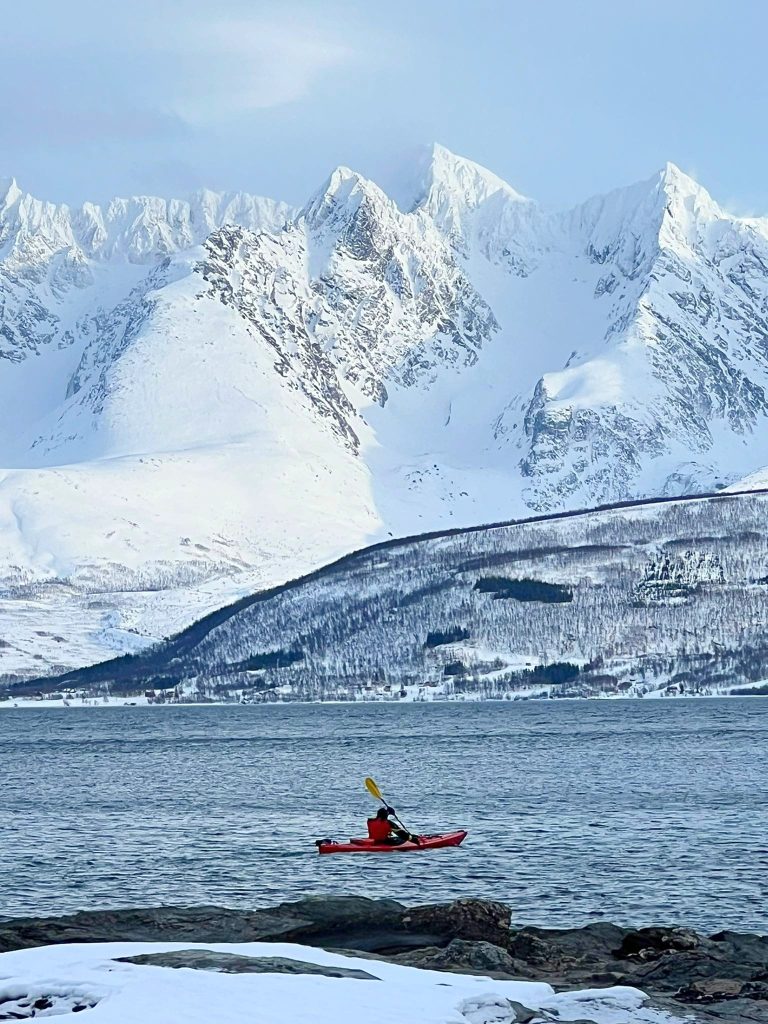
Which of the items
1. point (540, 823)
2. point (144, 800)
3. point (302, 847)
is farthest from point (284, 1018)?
point (144, 800)

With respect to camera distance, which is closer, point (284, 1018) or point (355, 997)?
point (284, 1018)

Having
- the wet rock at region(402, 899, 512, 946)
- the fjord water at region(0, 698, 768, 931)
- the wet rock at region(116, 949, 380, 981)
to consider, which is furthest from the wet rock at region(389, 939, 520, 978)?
the fjord water at region(0, 698, 768, 931)

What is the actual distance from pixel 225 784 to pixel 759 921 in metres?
82.2

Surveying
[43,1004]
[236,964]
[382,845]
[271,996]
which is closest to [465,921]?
[236,964]

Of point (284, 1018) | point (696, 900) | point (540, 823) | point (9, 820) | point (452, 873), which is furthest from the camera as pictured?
point (9, 820)

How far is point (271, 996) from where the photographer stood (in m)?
40.1

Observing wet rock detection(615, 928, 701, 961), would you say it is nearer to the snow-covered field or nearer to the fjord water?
the snow-covered field

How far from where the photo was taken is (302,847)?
319 ft

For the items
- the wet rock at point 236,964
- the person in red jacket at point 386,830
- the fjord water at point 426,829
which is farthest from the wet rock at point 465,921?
the person in red jacket at point 386,830

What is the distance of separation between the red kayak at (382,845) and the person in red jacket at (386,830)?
212mm

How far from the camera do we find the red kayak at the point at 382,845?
90062 millimetres

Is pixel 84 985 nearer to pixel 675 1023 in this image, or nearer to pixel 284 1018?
pixel 284 1018

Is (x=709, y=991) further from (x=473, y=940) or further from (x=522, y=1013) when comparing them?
(x=473, y=940)

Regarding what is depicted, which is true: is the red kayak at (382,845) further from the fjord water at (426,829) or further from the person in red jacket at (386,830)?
the fjord water at (426,829)
